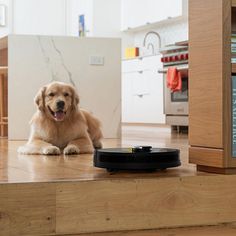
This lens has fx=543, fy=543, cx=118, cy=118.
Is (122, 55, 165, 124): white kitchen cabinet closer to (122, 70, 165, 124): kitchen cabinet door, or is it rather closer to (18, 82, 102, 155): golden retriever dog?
(122, 70, 165, 124): kitchen cabinet door

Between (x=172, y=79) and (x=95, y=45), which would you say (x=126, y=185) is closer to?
(x=95, y=45)

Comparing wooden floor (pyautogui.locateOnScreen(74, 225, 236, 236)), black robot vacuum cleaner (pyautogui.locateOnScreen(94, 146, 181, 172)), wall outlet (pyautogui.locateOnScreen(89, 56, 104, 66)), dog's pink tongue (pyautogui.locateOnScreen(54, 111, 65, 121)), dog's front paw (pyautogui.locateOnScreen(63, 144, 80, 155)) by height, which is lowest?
wooden floor (pyautogui.locateOnScreen(74, 225, 236, 236))

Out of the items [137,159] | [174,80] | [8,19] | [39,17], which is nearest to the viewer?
[137,159]

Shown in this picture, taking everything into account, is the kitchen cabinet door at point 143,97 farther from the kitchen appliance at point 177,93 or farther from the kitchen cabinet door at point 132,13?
the kitchen appliance at point 177,93

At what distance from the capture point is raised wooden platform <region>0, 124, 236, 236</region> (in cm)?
182

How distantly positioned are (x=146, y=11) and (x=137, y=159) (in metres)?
7.64

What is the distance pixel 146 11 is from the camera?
9.52 m

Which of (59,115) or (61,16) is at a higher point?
(61,16)

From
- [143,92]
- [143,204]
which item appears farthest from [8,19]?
[143,204]

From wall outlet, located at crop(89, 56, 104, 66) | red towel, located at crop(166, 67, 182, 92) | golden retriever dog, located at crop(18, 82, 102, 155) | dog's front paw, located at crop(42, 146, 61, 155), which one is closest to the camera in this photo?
dog's front paw, located at crop(42, 146, 61, 155)

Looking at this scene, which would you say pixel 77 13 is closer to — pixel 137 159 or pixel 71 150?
pixel 71 150

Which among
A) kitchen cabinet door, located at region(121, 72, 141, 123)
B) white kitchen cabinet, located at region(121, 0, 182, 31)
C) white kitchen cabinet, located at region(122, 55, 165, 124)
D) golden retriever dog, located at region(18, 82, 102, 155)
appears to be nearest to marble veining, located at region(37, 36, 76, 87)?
golden retriever dog, located at region(18, 82, 102, 155)

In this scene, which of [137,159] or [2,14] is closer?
[137,159]

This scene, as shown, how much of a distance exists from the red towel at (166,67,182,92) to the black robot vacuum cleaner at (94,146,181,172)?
4.44m
